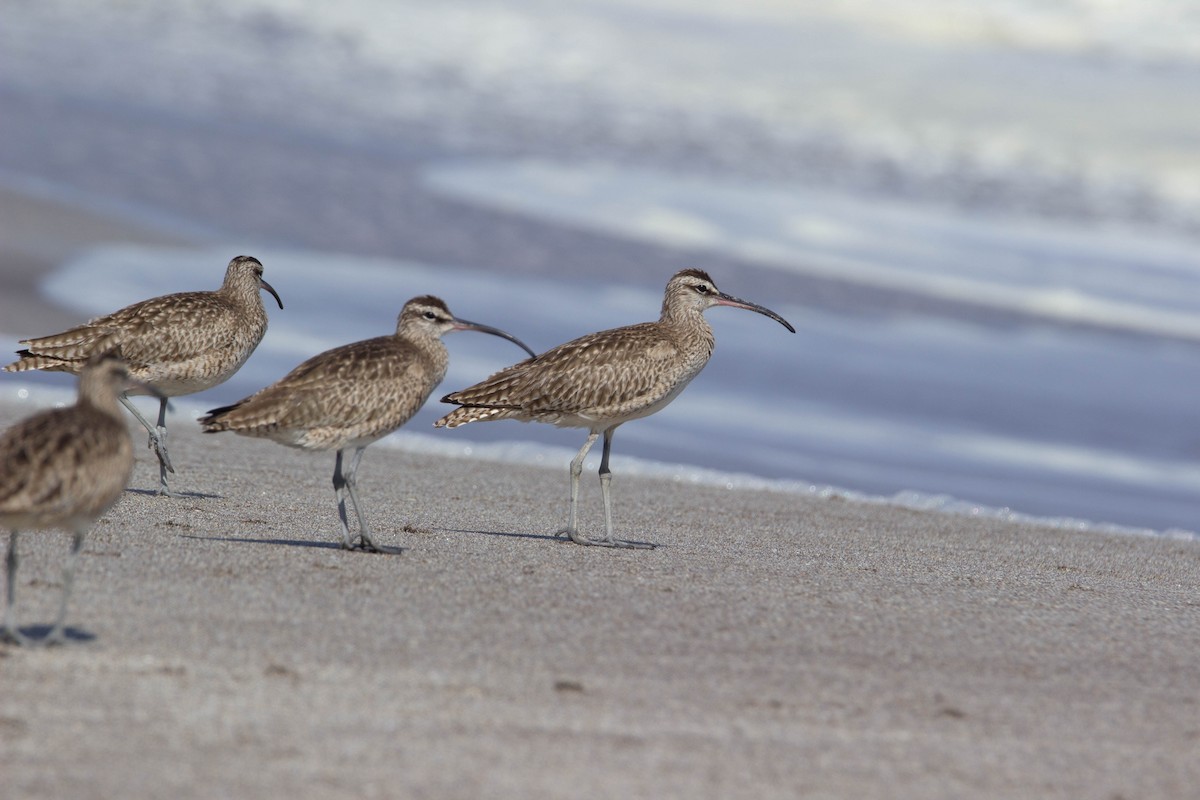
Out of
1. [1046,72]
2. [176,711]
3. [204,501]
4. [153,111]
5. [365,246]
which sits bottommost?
[176,711]

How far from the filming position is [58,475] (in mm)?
5223

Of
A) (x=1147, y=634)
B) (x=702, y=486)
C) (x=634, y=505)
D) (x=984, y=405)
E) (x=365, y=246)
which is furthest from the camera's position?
(x=365, y=246)

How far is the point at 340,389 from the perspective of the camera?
281 inches

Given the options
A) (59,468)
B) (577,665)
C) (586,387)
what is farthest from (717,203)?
(59,468)

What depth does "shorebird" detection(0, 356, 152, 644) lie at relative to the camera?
5172 mm

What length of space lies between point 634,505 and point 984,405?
16.7 ft

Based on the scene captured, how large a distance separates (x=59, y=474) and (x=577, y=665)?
1.74 metres

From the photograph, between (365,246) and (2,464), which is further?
(365,246)

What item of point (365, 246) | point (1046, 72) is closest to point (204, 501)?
point (365, 246)

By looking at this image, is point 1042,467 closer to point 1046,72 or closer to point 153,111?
point 153,111

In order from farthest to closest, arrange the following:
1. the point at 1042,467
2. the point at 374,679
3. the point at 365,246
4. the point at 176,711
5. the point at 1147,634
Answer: the point at 365,246
the point at 1042,467
the point at 1147,634
the point at 374,679
the point at 176,711

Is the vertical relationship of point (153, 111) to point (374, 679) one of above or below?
above

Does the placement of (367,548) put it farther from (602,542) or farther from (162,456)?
(162,456)

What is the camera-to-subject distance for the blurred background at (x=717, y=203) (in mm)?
12414
